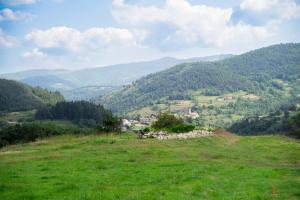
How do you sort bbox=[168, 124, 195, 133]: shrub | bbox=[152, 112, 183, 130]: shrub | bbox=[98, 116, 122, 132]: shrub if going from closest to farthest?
bbox=[168, 124, 195, 133]: shrub
bbox=[98, 116, 122, 132]: shrub
bbox=[152, 112, 183, 130]: shrub

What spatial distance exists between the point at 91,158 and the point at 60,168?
519cm

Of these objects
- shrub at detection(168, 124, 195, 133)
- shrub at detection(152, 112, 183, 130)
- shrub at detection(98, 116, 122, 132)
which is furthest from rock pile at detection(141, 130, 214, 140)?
shrub at detection(152, 112, 183, 130)

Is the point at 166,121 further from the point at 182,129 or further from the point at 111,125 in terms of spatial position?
the point at 182,129

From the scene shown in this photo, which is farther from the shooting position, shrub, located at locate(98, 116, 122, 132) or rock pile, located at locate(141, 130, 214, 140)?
shrub, located at locate(98, 116, 122, 132)

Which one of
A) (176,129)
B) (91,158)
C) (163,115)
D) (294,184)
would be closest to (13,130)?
(163,115)

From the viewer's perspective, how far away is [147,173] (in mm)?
24016

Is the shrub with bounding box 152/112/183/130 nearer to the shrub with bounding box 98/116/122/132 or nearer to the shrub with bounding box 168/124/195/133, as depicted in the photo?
the shrub with bounding box 98/116/122/132

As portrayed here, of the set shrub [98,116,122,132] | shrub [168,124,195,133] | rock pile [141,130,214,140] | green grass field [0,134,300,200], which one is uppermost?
shrub [98,116,122,132]

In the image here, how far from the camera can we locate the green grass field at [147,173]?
18.5 meters

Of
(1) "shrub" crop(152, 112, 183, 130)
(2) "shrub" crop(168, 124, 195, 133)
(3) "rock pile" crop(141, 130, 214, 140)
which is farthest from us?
(1) "shrub" crop(152, 112, 183, 130)

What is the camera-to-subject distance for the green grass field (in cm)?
1847

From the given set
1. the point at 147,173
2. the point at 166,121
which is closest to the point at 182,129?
the point at 166,121

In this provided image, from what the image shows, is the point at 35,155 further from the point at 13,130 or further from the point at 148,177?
the point at 13,130

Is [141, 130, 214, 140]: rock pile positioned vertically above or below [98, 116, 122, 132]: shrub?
below
